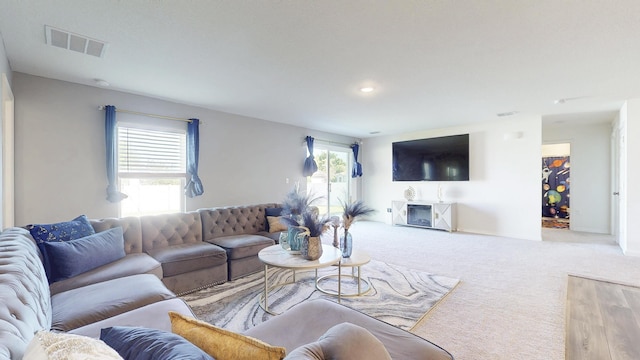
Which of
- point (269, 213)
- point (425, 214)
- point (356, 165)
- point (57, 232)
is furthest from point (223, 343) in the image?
point (356, 165)

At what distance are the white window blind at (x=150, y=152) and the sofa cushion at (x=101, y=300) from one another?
7.77 feet

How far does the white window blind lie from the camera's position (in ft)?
12.7

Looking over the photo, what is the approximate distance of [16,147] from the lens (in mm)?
3080

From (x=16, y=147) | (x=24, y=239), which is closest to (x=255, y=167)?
(x=16, y=147)

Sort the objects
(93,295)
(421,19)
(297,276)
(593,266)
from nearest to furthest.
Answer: (93,295) < (421,19) < (297,276) < (593,266)

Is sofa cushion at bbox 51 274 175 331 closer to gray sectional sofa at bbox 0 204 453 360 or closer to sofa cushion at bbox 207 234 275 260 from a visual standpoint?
gray sectional sofa at bbox 0 204 453 360

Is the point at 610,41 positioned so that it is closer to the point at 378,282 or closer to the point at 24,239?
the point at 378,282

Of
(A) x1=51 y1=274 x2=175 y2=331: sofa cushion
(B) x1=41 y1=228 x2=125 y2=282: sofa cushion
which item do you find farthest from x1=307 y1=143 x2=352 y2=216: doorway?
(A) x1=51 y1=274 x2=175 y2=331: sofa cushion

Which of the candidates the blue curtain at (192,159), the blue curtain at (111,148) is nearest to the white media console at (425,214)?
the blue curtain at (192,159)

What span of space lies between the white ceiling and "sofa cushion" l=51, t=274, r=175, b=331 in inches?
75.5

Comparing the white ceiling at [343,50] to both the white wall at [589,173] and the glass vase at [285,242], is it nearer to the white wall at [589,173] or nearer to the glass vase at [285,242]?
the glass vase at [285,242]

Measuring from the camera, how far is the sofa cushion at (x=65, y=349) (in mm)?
638

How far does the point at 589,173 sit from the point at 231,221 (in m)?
7.46

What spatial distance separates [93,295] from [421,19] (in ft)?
9.62
